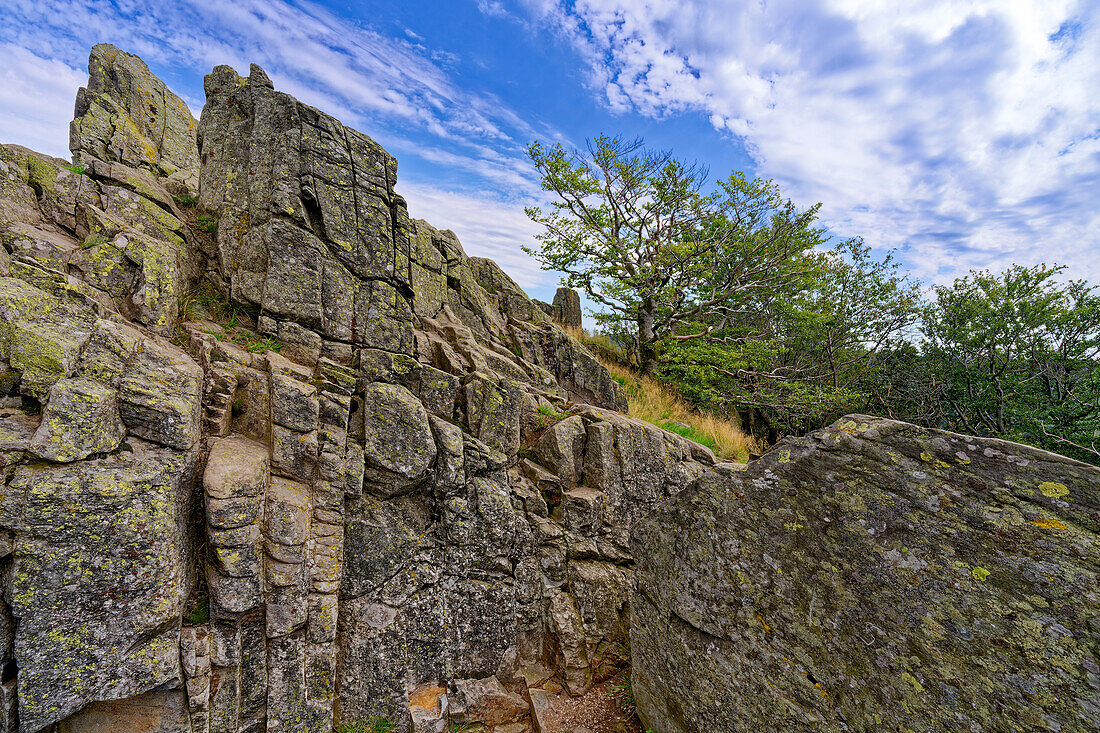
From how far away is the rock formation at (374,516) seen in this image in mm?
3861

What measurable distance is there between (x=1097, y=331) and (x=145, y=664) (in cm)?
2740

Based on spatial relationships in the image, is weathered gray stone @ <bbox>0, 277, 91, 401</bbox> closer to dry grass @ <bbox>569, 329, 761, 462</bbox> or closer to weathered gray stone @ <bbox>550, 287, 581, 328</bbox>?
dry grass @ <bbox>569, 329, 761, 462</bbox>

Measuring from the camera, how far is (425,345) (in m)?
10.0

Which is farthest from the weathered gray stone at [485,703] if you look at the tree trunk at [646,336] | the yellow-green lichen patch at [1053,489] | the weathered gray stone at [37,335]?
the tree trunk at [646,336]

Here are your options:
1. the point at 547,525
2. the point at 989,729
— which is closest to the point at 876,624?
the point at 989,729

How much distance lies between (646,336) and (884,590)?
719 inches

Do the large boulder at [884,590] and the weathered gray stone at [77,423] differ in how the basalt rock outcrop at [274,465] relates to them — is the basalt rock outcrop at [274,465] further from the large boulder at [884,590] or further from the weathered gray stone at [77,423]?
the large boulder at [884,590]

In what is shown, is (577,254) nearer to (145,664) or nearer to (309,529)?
(309,529)

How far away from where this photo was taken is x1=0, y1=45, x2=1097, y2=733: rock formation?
386 centimetres

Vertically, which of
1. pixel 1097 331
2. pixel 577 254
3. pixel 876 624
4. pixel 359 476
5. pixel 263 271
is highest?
pixel 577 254

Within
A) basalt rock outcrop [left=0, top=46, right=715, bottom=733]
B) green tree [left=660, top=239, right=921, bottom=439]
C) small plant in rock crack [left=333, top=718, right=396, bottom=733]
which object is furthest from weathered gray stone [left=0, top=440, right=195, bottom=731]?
green tree [left=660, top=239, right=921, bottom=439]

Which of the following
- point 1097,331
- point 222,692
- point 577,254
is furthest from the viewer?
point 577,254

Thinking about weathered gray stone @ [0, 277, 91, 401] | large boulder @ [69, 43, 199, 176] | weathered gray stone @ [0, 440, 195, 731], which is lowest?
weathered gray stone @ [0, 440, 195, 731]

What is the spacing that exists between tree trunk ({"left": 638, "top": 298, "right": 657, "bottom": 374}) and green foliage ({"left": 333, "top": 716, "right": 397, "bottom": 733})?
17.6 meters
